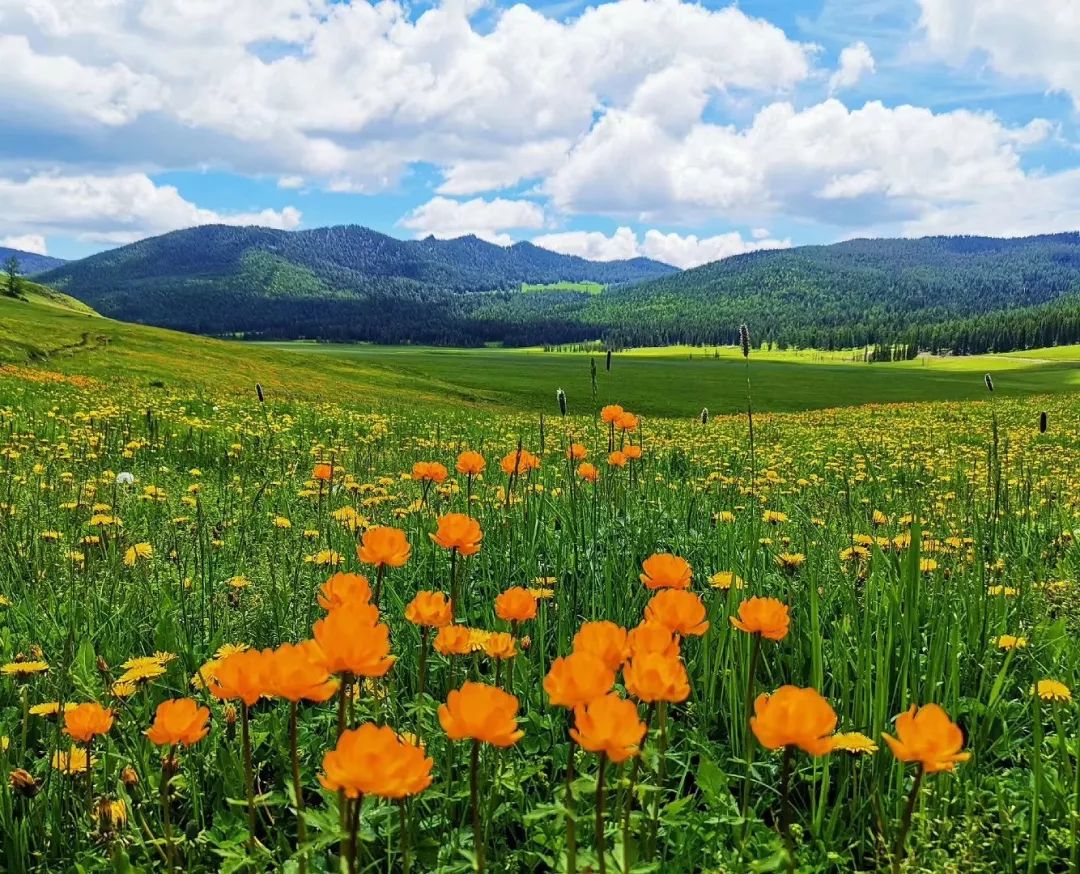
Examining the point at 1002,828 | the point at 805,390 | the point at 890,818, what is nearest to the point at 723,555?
the point at 890,818

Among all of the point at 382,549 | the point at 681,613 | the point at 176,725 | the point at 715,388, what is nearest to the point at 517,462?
the point at 382,549

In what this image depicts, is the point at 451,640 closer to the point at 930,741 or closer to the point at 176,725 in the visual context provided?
the point at 176,725

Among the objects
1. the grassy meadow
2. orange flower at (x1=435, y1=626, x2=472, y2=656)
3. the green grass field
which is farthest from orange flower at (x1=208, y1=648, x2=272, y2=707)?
the green grass field

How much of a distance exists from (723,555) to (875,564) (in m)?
0.89

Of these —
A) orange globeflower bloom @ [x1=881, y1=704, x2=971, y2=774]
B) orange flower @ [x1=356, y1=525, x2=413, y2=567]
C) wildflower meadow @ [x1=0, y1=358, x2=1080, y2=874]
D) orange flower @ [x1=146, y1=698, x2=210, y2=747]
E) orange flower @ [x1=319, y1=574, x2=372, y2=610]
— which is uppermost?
orange flower @ [x1=356, y1=525, x2=413, y2=567]

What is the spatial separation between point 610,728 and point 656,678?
0.61 feet

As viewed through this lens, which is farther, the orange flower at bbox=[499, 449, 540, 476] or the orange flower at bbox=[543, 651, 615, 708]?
the orange flower at bbox=[499, 449, 540, 476]

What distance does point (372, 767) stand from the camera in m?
1.05

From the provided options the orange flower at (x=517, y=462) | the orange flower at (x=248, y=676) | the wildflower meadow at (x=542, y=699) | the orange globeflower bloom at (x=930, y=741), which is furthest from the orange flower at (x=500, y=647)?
the orange flower at (x=517, y=462)

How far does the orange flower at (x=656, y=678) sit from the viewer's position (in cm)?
130

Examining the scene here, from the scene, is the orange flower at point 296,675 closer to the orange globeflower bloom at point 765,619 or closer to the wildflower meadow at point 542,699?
the wildflower meadow at point 542,699

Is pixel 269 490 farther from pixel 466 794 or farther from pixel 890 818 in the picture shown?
pixel 890 818

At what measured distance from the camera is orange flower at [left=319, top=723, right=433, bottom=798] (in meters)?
→ 1.04

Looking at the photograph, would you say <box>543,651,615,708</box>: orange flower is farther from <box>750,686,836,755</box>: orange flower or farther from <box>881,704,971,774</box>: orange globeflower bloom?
<box>881,704,971,774</box>: orange globeflower bloom
